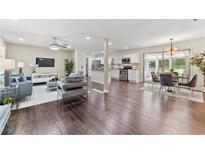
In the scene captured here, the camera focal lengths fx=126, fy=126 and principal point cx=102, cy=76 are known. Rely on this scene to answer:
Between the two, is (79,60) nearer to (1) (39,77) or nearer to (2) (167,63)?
(1) (39,77)

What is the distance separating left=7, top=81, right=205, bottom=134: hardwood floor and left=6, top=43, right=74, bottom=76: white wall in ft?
19.0

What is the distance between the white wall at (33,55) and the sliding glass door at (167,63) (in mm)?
6232

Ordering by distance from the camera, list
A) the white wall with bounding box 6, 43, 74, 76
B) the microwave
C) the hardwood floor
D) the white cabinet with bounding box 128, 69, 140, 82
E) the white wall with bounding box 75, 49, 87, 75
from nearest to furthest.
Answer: the hardwood floor, the white wall with bounding box 6, 43, 74, 76, the white cabinet with bounding box 128, 69, 140, 82, the white wall with bounding box 75, 49, 87, 75, the microwave

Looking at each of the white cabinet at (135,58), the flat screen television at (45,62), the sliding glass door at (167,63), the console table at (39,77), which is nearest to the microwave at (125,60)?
the white cabinet at (135,58)

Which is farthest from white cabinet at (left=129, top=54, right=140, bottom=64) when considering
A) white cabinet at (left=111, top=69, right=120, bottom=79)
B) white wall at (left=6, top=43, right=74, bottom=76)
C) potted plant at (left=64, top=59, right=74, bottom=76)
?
white wall at (left=6, top=43, right=74, bottom=76)

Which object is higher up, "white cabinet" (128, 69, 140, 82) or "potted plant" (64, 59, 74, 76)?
"potted plant" (64, 59, 74, 76)

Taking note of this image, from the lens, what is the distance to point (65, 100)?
4.43 meters

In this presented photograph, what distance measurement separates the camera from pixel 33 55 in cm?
865

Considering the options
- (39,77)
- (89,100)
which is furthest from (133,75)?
(39,77)

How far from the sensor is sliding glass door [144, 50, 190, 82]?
7.14 metres

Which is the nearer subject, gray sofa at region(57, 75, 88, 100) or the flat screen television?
gray sofa at region(57, 75, 88, 100)

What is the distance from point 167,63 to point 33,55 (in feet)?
29.5

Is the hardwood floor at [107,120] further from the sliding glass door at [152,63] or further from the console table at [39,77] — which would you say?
the sliding glass door at [152,63]

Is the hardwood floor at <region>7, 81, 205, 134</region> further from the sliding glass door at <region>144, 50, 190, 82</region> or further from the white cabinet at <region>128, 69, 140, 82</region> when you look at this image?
the white cabinet at <region>128, 69, 140, 82</region>
